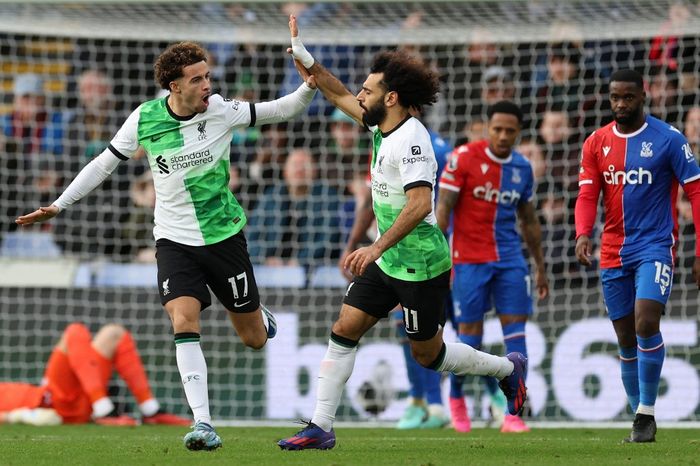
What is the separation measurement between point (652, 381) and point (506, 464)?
175 cm

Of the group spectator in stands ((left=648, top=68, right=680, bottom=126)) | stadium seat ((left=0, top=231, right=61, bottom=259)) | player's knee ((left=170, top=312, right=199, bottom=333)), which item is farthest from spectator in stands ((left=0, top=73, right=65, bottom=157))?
player's knee ((left=170, top=312, right=199, bottom=333))

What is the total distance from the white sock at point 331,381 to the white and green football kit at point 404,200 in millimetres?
522

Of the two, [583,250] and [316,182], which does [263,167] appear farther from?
[583,250]

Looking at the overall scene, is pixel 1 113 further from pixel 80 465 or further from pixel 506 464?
pixel 506 464

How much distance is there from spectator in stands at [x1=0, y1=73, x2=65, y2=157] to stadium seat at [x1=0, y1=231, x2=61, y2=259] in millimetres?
976

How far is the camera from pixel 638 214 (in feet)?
24.9

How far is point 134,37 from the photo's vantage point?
39.8ft

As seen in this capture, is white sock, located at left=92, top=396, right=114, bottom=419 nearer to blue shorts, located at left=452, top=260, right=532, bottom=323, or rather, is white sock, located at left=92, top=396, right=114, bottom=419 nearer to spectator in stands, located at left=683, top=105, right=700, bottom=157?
blue shorts, located at left=452, top=260, right=532, bottom=323

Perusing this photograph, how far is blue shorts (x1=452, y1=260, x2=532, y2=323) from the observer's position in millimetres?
9336

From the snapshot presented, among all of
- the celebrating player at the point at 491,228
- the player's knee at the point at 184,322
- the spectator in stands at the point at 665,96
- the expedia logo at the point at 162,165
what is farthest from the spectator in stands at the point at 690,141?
the player's knee at the point at 184,322

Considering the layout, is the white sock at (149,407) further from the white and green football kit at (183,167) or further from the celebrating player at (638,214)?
the celebrating player at (638,214)

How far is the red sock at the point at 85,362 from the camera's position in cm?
1044

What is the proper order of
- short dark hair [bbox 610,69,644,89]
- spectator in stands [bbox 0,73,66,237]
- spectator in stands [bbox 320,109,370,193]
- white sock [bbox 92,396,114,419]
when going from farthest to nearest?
spectator in stands [bbox 0,73,66,237], spectator in stands [bbox 320,109,370,193], white sock [bbox 92,396,114,419], short dark hair [bbox 610,69,644,89]

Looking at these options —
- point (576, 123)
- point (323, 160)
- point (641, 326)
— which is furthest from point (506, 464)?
point (323, 160)
